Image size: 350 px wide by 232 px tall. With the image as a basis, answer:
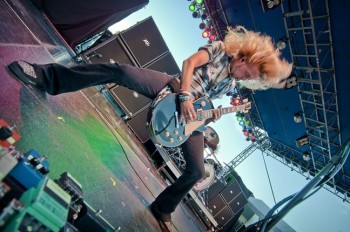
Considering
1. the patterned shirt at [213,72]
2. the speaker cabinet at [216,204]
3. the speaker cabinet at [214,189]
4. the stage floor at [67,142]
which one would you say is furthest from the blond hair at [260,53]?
the speaker cabinet at [216,204]

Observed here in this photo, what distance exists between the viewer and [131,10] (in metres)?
5.73

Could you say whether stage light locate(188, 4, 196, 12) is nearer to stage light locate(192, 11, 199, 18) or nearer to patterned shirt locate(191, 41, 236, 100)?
stage light locate(192, 11, 199, 18)

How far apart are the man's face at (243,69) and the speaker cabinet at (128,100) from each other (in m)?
3.52

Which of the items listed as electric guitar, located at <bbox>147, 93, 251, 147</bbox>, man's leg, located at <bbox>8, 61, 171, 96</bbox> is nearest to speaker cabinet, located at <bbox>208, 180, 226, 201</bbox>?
electric guitar, located at <bbox>147, 93, 251, 147</bbox>

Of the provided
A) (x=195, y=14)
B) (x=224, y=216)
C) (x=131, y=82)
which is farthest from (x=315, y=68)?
(x=131, y=82)

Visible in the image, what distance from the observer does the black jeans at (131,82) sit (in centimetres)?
229

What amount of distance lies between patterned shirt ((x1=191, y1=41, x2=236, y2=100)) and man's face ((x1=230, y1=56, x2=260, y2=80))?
7 cm

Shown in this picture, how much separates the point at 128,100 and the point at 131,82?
354 cm

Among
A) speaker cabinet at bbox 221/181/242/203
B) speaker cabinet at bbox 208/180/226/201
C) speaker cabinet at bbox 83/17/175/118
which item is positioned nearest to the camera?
speaker cabinet at bbox 83/17/175/118

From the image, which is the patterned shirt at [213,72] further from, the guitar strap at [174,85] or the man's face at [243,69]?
the guitar strap at [174,85]

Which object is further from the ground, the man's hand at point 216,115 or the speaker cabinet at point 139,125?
the man's hand at point 216,115

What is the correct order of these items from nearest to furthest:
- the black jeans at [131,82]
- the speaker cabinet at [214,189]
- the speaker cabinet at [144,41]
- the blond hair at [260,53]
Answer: the black jeans at [131,82], the blond hair at [260,53], the speaker cabinet at [144,41], the speaker cabinet at [214,189]

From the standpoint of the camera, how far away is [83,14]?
17.5 feet

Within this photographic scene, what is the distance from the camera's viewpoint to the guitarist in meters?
2.49
